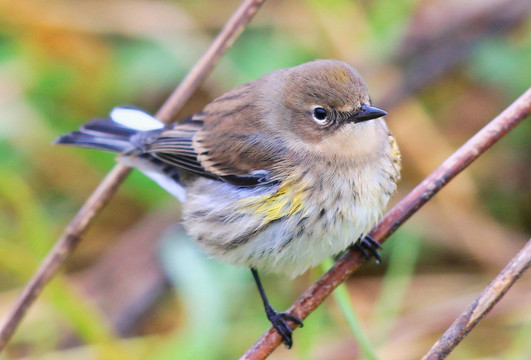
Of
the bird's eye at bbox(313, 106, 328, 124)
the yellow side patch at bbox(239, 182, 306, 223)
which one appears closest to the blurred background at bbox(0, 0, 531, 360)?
the yellow side patch at bbox(239, 182, 306, 223)

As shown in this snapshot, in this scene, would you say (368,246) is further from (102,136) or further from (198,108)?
(198,108)

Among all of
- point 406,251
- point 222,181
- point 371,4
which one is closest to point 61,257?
point 222,181

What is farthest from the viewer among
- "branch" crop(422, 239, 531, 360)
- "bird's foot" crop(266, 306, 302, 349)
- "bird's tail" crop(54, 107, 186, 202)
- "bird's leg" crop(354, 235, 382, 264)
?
"bird's tail" crop(54, 107, 186, 202)

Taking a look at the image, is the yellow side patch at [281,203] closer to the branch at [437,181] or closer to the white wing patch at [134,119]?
the branch at [437,181]

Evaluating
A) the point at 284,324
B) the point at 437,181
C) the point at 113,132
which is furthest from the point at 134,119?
the point at 437,181

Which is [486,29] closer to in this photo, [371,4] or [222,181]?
[371,4]

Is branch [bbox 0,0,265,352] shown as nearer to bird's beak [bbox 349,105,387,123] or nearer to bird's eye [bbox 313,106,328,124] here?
bird's eye [bbox 313,106,328,124]
